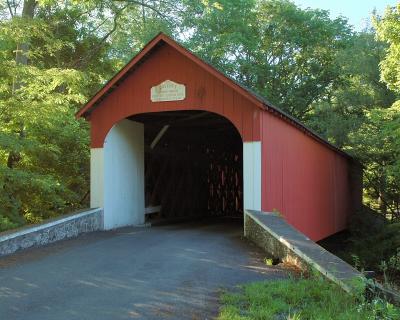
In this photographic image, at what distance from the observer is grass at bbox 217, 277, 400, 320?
4359 mm

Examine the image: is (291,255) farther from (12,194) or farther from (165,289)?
(12,194)

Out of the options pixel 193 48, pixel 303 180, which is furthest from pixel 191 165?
pixel 193 48

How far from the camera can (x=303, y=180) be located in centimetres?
1206

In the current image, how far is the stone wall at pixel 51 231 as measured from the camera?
25.0ft

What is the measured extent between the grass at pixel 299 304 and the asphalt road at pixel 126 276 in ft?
0.89

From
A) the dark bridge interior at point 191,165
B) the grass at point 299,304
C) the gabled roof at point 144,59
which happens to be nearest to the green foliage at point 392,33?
the gabled roof at point 144,59

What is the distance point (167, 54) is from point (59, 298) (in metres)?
6.35

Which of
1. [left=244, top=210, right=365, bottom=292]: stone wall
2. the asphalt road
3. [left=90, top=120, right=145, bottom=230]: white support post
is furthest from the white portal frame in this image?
[left=244, top=210, right=365, bottom=292]: stone wall

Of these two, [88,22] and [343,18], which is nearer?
[88,22]

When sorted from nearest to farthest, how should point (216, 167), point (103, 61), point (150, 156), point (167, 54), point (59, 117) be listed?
point (167, 54) → point (59, 117) → point (150, 156) → point (216, 167) → point (103, 61)

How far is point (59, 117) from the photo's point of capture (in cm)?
1114

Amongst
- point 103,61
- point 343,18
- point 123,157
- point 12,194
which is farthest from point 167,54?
point 343,18

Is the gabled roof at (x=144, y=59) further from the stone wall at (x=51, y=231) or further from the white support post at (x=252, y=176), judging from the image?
the stone wall at (x=51, y=231)

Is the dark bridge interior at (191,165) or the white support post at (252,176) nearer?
the white support post at (252,176)
